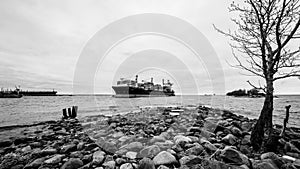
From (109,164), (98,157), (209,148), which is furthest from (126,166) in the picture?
(209,148)

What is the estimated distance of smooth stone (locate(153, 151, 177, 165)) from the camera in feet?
10.0

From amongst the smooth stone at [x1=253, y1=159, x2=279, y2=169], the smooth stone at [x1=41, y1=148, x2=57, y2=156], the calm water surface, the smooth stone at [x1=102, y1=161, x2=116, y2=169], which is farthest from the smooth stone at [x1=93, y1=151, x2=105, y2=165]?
the calm water surface

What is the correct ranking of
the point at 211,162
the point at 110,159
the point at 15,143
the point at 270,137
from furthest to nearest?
the point at 15,143, the point at 270,137, the point at 110,159, the point at 211,162

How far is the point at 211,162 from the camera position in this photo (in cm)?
281

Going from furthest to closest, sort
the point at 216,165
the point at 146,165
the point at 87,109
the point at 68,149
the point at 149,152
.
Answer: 1. the point at 87,109
2. the point at 68,149
3. the point at 149,152
4. the point at 146,165
5. the point at 216,165

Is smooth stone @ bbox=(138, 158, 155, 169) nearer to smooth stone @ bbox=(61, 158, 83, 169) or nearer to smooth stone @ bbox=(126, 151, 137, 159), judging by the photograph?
smooth stone @ bbox=(126, 151, 137, 159)

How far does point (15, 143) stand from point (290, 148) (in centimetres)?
863

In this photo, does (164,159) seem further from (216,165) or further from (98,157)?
(98,157)

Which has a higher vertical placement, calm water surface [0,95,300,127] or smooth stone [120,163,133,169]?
smooth stone [120,163,133,169]

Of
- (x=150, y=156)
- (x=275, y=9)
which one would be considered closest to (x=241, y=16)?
(x=275, y=9)

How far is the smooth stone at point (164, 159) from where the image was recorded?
3049mm

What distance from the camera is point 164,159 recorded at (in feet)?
10.2

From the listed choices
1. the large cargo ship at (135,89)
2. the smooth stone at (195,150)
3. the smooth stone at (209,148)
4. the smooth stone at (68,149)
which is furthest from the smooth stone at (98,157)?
the large cargo ship at (135,89)

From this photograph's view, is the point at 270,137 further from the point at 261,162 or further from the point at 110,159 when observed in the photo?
the point at 110,159
